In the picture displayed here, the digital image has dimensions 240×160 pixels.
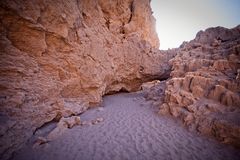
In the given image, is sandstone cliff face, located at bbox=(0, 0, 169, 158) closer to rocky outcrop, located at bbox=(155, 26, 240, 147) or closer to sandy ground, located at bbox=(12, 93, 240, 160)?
sandy ground, located at bbox=(12, 93, 240, 160)

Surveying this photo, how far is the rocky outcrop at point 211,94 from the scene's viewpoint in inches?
193

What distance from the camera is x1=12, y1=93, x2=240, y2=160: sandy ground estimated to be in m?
4.01

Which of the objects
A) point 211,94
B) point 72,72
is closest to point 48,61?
point 72,72

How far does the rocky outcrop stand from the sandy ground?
0.51 m

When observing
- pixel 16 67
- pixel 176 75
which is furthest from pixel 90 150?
pixel 176 75

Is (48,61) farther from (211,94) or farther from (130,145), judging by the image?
(211,94)

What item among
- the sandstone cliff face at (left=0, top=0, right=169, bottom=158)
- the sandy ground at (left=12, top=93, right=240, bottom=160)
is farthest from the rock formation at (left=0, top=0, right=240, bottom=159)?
the sandy ground at (left=12, top=93, right=240, bottom=160)

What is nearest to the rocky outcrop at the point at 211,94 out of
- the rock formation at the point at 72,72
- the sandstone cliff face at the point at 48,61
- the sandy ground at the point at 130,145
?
the rock formation at the point at 72,72

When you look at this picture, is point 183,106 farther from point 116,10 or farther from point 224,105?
point 116,10

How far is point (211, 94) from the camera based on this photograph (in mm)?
6062

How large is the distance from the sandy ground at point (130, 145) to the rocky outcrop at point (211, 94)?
508 millimetres

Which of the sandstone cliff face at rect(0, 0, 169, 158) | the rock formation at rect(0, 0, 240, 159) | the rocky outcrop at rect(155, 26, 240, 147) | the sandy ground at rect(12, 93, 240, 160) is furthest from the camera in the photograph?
the rocky outcrop at rect(155, 26, 240, 147)

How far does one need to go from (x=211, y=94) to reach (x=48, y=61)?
22.8 ft

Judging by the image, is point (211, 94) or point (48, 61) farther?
point (211, 94)
